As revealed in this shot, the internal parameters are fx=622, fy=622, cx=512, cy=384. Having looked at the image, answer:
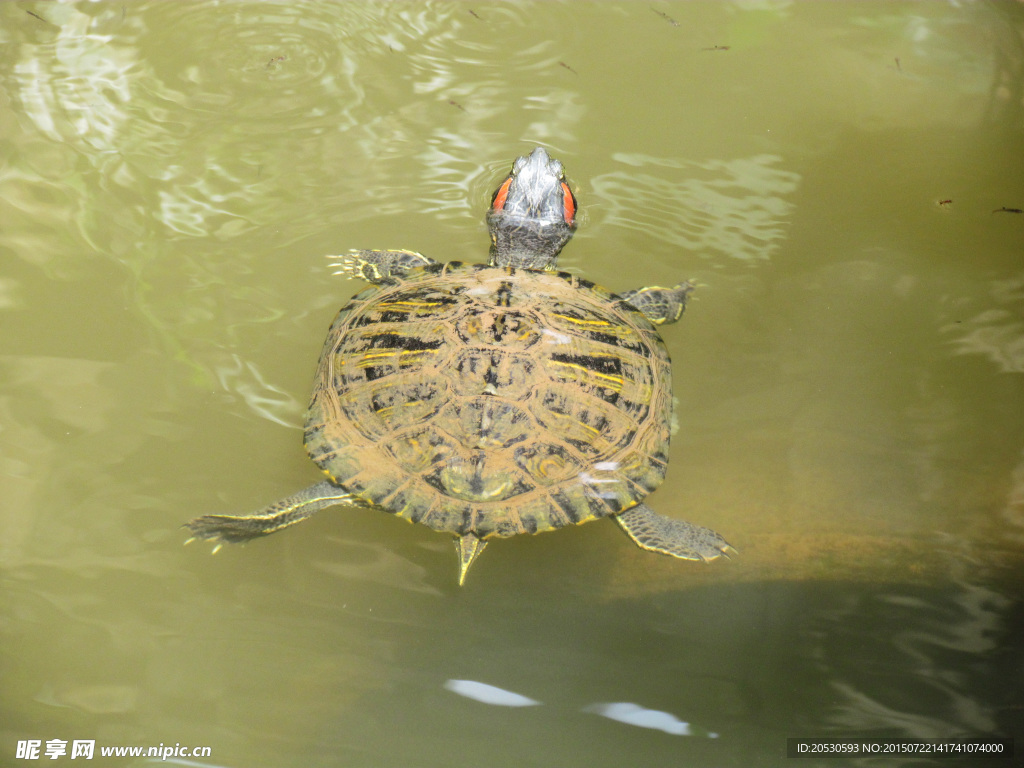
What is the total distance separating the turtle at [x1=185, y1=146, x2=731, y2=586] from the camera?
1.70m

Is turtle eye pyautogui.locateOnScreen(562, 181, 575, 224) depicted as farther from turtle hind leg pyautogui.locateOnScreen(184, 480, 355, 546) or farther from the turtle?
turtle hind leg pyautogui.locateOnScreen(184, 480, 355, 546)

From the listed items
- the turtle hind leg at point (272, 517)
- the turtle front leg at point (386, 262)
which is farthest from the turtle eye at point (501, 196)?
the turtle hind leg at point (272, 517)

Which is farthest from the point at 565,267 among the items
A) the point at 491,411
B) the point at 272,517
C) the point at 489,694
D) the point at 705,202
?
the point at 489,694

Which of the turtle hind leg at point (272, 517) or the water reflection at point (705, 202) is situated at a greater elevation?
the water reflection at point (705, 202)

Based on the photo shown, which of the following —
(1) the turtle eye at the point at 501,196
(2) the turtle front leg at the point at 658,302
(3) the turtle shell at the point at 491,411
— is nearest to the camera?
(3) the turtle shell at the point at 491,411

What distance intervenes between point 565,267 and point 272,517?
1.51 metres

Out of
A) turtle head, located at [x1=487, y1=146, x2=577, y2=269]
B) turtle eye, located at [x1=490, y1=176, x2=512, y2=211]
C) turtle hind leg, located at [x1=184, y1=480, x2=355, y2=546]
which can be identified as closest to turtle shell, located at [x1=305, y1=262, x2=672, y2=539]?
turtle hind leg, located at [x1=184, y1=480, x2=355, y2=546]

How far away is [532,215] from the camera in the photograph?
2549mm

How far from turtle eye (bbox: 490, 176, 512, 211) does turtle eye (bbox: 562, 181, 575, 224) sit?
9.2 inches

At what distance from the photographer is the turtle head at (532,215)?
2.55m

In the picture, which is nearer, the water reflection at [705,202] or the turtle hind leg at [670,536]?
the turtle hind leg at [670,536]

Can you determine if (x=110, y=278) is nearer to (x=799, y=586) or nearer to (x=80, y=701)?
(x=80, y=701)

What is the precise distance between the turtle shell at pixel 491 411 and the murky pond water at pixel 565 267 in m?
0.40

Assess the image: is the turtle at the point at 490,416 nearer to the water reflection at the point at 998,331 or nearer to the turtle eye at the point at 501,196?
the turtle eye at the point at 501,196
